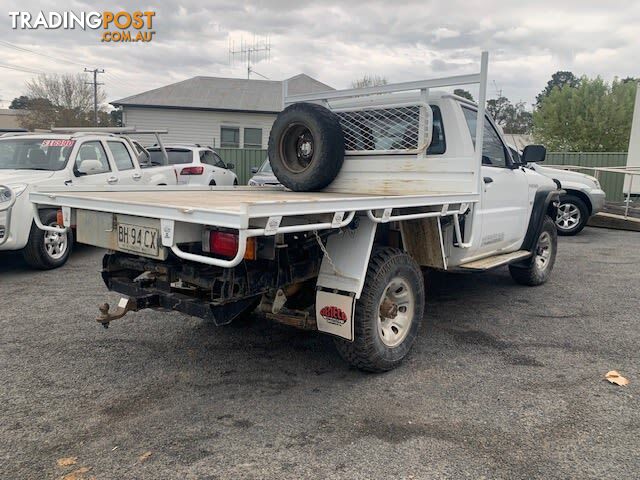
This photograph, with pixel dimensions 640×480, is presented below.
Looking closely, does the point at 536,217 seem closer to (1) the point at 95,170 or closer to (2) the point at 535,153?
(2) the point at 535,153

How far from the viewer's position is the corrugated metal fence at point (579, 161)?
1758 centimetres

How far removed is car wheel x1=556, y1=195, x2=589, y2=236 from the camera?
1084 cm

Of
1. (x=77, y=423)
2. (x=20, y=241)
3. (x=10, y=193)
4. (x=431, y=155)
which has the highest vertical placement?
(x=431, y=155)

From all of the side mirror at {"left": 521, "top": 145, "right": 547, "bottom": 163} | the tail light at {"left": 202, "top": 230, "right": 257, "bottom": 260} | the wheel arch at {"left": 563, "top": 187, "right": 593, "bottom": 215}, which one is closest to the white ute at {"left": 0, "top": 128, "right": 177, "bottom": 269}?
the tail light at {"left": 202, "top": 230, "right": 257, "bottom": 260}

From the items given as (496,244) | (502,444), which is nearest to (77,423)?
(502,444)

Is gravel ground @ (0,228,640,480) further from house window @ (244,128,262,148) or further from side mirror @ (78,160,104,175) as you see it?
house window @ (244,128,262,148)

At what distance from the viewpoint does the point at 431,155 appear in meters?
4.69

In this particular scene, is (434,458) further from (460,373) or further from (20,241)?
(20,241)

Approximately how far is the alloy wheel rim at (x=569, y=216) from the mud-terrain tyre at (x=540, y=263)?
4.84 meters

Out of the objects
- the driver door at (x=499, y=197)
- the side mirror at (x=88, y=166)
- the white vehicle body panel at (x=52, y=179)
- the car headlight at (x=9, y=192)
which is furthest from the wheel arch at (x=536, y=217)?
the car headlight at (x=9, y=192)

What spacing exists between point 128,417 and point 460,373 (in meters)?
2.37

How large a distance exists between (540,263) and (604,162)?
14.9 metres

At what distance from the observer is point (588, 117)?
87.9 ft

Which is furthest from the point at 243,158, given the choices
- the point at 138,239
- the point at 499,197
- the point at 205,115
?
the point at 138,239
